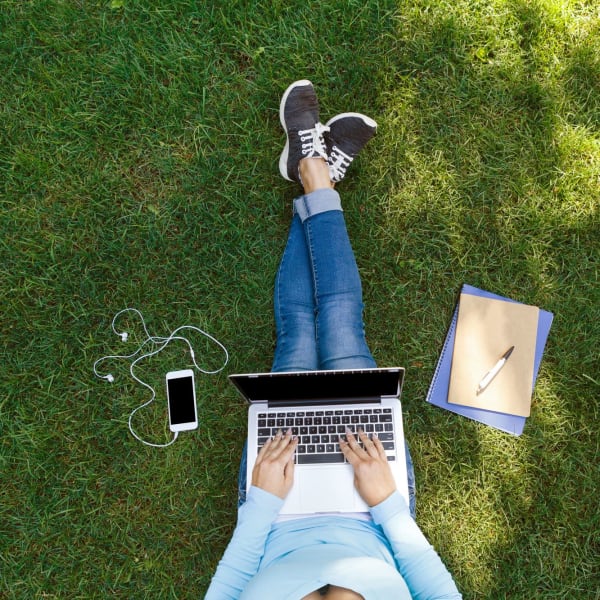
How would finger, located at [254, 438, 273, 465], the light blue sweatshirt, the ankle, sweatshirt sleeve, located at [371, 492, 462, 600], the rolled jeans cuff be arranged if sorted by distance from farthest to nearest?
the ankle → the rolled jeans cuff → finger, located at [254, 438, 273, 465] → sweatshirt sleeve, located at [371, 492, 462, 600] → the light blue sweatshirt

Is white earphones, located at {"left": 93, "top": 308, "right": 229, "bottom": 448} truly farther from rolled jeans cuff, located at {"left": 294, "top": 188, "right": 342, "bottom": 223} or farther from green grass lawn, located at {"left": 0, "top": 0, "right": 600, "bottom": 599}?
rolled jeans cuff, located at {"left": 294, "top": 188, "right": 342, "bottom": 223}

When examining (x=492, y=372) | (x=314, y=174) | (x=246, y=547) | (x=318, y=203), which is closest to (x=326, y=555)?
(x=246, y=547)

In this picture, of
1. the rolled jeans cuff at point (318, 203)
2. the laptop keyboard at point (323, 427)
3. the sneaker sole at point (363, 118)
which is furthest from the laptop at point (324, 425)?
the sneaker sole at point (363, 118)

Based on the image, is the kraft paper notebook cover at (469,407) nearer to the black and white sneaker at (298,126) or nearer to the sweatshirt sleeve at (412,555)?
the sweatshirt sleeve at (412,555)

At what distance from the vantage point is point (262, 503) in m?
2.15

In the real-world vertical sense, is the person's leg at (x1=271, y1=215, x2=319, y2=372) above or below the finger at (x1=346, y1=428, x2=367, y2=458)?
above

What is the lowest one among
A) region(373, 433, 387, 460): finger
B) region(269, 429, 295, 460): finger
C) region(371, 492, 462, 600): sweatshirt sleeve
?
region(371, 492, 462, 600): sweatshirt sleeve

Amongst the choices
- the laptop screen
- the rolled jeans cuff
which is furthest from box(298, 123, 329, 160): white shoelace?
the laptop screen

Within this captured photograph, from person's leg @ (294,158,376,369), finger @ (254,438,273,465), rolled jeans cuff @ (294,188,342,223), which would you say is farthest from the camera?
rolled jeans cuff @ (294,188,342,223)

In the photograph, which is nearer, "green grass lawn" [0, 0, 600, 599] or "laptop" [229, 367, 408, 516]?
"laptop" [229, 367, 408, 516]

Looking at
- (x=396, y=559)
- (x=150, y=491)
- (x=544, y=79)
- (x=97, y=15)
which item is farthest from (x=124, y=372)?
(x=544, y=79)

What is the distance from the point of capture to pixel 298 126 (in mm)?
2729

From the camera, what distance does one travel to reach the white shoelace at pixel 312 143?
2730 millimetres

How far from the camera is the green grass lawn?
2652mm
